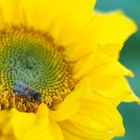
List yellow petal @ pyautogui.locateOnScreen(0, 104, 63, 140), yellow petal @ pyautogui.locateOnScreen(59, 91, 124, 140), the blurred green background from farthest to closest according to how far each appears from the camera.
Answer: the blurred green background, yellow petal @ pyautogui.locateOnScreen(59, 91, 124, 140), yellow petal @ pyautogui.locateOnScreen(0, 104, 63, 140)

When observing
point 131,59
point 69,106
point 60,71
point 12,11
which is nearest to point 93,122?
point 69,106

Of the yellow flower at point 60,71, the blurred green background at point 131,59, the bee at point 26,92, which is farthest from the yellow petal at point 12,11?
the blurred green background at point 131,59

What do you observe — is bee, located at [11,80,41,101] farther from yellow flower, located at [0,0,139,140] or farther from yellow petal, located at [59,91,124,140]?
yellow petal, located at [59,91,124,140]

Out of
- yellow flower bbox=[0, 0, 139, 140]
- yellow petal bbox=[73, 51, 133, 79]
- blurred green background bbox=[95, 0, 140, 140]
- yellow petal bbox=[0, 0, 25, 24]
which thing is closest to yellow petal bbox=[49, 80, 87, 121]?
yellow flower bbox=[0, 0, 139, 140]

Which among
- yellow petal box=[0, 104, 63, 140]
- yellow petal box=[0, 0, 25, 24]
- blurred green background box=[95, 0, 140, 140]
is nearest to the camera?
yellow petal box=[0, 104, 63, 140]

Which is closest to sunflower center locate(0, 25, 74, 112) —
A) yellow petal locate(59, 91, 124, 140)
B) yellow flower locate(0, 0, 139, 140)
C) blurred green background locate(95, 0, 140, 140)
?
yellow flower locate(0, 0, 139, 140)

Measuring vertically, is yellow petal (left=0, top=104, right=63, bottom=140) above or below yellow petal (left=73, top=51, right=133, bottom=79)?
below

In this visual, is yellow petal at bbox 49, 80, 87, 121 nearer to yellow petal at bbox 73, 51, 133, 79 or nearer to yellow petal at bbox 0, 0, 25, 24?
yellow petal at bbox 73, 51, 133, 79

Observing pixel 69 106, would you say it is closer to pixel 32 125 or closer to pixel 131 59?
pixel 32 125

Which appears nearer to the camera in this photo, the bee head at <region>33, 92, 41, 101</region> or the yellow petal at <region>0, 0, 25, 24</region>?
the bee head at <region>33, 92, 41, 101</region>
